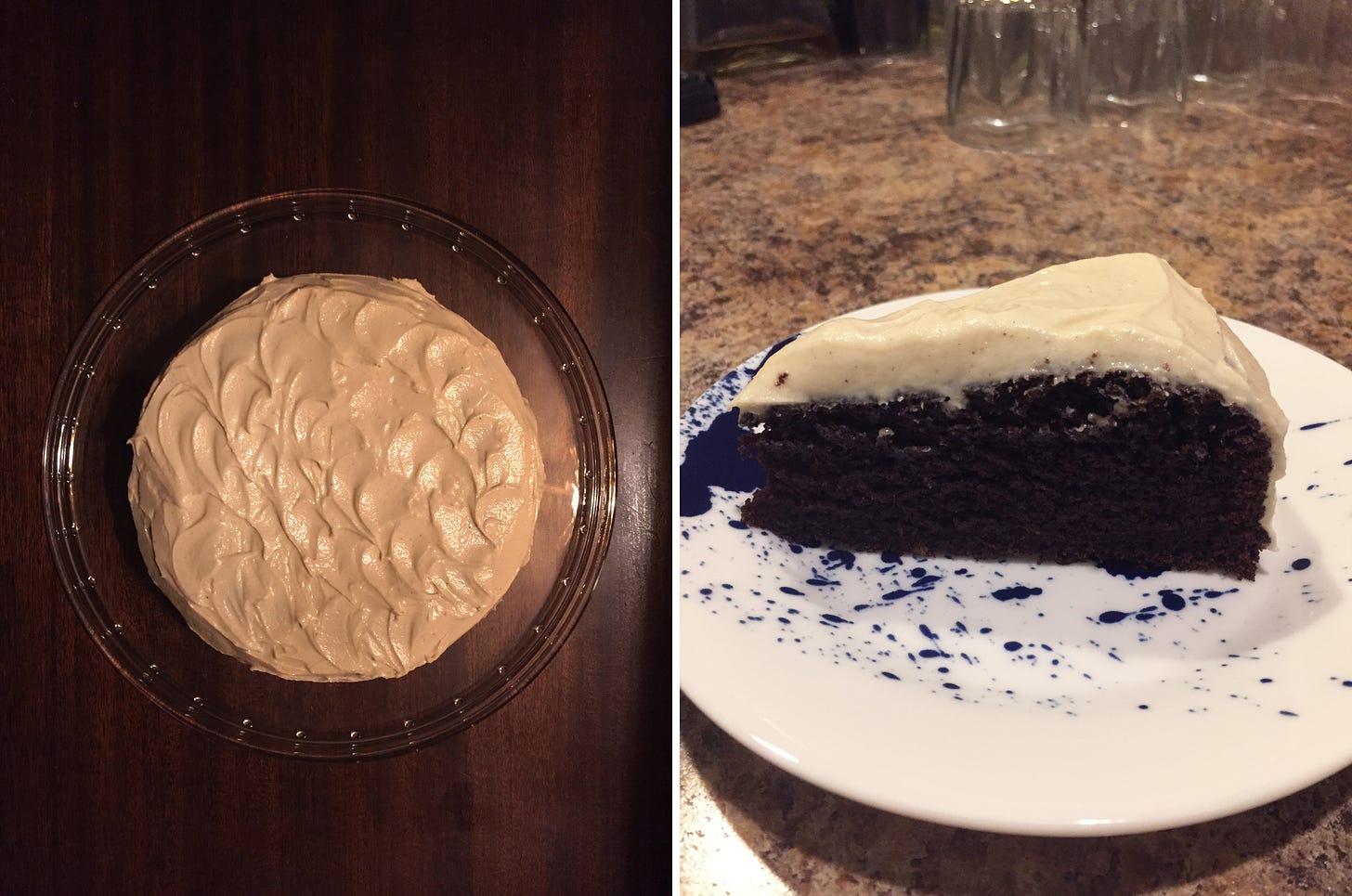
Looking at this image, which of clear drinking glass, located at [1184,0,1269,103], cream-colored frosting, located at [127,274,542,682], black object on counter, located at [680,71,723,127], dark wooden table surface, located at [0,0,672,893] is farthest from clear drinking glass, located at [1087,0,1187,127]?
cream-colored frosting, located at [127,274,542,682]

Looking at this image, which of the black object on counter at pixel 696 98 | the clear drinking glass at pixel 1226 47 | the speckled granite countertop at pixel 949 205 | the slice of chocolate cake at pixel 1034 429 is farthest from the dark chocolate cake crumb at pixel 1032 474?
the clear drinking glass at pixel 1226 47

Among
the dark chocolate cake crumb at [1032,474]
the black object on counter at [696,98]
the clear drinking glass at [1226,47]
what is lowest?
the dark chocolate cake crumb at [1032,474]

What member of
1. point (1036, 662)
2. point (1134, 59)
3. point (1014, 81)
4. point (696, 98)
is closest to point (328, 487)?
point (1036, 662)

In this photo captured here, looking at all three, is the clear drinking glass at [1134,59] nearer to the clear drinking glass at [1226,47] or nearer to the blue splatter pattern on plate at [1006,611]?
the clear drinking glass at [1226,47]

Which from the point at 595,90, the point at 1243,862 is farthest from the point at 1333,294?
the point at 595,90

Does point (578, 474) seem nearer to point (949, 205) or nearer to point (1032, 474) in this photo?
point (1032, 474)

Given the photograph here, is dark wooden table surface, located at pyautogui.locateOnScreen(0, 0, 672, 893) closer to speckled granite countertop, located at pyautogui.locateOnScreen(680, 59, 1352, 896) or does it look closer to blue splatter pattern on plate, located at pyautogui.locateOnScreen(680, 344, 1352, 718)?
blue splatter pattern on plate, located at pyautogui.locateOnScreen(680, 344, 1352, 718)

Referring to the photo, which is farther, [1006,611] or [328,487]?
[1006,611]
